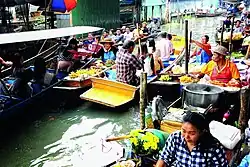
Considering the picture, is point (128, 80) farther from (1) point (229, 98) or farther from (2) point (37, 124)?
(1) point (229, 98)

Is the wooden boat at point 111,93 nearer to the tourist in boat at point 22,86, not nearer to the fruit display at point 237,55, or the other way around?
the tourist in boat at point 22,86

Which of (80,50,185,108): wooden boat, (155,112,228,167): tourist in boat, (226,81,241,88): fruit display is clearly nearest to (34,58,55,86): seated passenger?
(80,50,185,108): wooden boat

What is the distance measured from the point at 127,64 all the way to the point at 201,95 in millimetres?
3368

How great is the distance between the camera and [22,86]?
8164 millimetres

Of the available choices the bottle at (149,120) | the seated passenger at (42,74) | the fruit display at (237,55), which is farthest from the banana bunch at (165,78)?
the fruit display at (237,55)

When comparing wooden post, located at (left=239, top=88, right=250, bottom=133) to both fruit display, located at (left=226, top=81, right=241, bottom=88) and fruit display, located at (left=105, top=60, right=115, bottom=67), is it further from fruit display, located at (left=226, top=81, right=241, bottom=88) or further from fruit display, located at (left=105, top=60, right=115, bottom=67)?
fruit display, located at (left=105, top=60, right=115, bottom=67)

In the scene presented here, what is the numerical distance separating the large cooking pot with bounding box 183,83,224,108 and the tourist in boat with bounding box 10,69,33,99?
14.5 feet

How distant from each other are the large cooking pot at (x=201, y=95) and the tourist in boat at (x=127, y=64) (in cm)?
289

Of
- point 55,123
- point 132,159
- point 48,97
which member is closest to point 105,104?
point 55,123

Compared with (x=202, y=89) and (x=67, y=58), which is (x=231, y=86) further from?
(x=67, y=58)

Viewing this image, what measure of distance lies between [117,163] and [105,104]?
3.87 meters

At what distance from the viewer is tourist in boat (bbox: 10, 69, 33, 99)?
315 inches

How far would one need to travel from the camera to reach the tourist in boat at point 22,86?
26.2 ft

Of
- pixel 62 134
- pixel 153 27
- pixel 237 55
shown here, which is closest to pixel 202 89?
pixel 62 134
